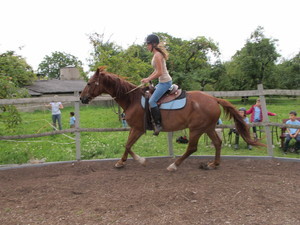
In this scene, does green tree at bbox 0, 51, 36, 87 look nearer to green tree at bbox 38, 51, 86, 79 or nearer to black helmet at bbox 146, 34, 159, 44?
black helmet at bbox 146, 34, 159, 44

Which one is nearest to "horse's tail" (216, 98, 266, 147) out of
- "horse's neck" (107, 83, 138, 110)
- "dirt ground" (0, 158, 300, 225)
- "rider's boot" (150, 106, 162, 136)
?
"dirt ground" (0, 158, 300, 225)

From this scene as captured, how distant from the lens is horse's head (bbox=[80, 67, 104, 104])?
16.6ft

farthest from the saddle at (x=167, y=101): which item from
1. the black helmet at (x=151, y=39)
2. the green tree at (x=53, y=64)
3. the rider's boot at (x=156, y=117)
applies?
the green tree at (x=53, y=64)

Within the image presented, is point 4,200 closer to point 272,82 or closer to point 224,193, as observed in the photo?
point 224,193

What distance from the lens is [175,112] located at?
16.3 ft

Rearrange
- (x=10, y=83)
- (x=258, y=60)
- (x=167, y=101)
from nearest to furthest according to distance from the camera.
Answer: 1. (x=167, y=101)
2. (x=10, y=83)
3. (x=258, y=60)

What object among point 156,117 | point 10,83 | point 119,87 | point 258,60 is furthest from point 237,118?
point 258,60

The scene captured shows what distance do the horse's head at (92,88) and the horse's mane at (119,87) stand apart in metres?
0.09

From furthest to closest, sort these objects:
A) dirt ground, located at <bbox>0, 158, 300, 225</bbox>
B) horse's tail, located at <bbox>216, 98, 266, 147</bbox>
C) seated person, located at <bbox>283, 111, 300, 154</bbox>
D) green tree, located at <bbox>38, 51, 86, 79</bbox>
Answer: green tree, located at <bbox>38, 51, 86, 79</bbox> → seated person, located at <bbox>283, 111, 300, 154</bbox> → horse's tail, located at <bbox>216, 98, 266, 147</bbox> → dirt ground, located at <bbox>0, 158, 300, 225</bbox>

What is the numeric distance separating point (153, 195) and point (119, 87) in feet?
7.93

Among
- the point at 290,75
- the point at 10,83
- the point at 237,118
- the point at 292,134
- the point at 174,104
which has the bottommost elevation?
the point at 292,134

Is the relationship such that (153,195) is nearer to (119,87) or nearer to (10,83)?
(119,87)

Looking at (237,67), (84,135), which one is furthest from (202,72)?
(84,135)

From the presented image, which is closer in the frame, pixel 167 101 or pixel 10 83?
pixel 167 101
